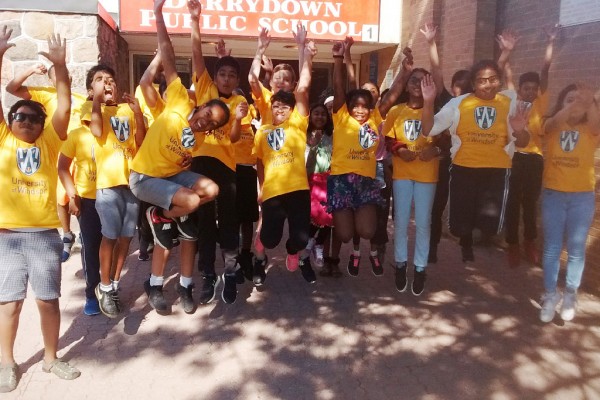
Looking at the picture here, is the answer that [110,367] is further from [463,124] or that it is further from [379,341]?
[463,124]

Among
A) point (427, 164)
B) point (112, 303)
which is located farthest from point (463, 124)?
point (112, 303)

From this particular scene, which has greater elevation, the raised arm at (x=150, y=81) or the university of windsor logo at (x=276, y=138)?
the raised arm at (x=150, y=81)

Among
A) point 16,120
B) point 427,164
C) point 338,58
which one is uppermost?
point 338,58

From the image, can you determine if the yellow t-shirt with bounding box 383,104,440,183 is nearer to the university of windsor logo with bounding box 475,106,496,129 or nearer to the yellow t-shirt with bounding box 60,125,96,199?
the university of windsor logo with bounding box 475,106,496,129

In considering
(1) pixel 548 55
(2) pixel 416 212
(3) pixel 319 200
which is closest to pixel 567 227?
(2) pixel 416 212

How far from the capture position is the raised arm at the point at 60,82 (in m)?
3.38

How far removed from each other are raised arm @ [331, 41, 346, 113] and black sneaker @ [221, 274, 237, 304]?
183cm

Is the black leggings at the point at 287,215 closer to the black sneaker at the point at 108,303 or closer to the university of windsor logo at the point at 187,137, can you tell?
the university of windsor logo at the point at 187,137

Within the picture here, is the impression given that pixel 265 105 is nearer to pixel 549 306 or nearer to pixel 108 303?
pixel 108 303

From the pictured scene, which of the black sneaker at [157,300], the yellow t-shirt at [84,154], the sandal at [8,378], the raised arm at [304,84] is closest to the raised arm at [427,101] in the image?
the raised arm at [304,84]

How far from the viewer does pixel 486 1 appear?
7250mm

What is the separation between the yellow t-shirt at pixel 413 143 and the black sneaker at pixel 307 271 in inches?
51.9

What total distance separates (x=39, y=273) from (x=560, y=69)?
5704 millimetres

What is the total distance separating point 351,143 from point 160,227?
187cm
